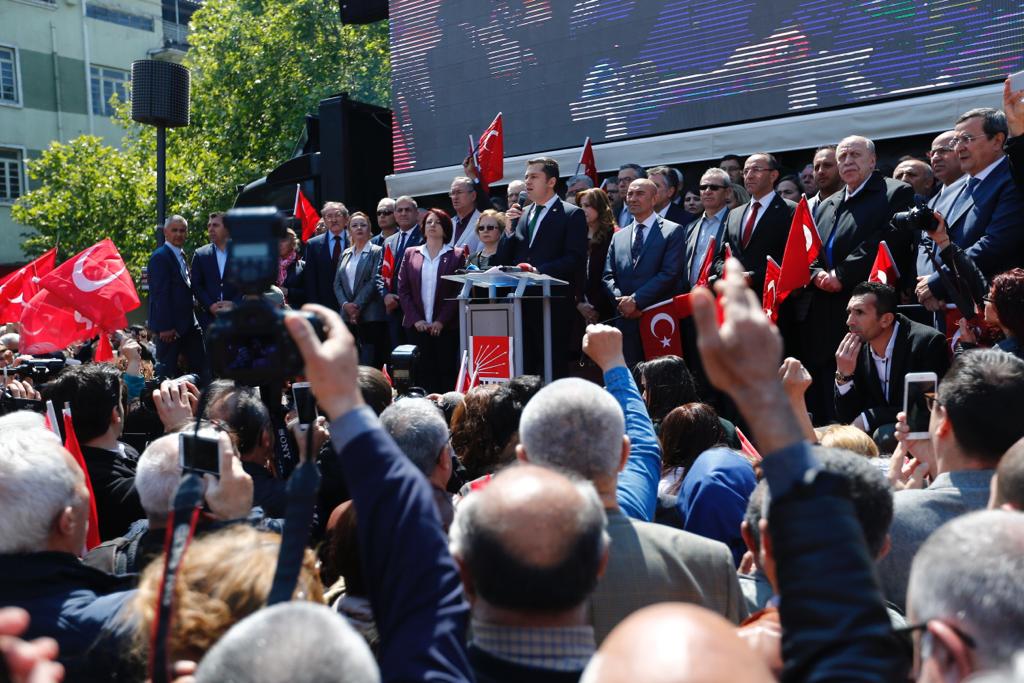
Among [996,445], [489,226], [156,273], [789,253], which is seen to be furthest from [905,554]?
[156,273]

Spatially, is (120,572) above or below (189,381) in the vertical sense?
below

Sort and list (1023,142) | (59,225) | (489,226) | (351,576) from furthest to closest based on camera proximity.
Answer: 1. (59,225)
2. (489,226)
3. (1023,142)
4. (351,576)

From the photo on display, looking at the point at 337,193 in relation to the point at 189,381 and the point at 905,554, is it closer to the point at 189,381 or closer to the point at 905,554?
the point at 189,381

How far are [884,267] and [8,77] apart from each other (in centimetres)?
3092

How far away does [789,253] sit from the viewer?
21.6ft

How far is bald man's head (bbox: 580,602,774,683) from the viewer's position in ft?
3.64

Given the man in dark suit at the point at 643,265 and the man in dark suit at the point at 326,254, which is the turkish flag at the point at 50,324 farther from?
the man in dark suit at the point at 643,265

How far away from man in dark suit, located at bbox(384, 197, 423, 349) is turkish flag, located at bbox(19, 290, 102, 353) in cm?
248

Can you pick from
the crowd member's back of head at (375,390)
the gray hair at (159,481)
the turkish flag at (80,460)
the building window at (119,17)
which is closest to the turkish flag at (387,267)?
the crowd member's back of head at (375,390)

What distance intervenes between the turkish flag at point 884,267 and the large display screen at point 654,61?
3.24 metres

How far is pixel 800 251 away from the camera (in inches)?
258

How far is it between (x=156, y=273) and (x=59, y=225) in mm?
18594

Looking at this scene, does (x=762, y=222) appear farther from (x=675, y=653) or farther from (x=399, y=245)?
(x=675, y=653)

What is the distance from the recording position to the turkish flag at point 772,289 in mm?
6719
